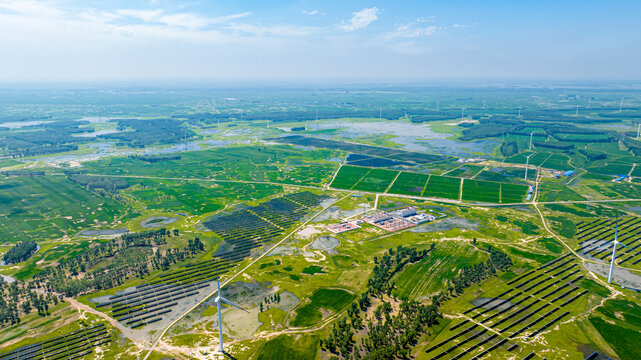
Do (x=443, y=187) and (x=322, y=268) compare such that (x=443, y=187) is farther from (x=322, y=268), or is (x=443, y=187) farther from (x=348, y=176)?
(x=322, y=268)

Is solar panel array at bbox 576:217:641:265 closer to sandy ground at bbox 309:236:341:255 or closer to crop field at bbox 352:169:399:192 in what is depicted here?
sandy ground at bbox 309:236:341:255

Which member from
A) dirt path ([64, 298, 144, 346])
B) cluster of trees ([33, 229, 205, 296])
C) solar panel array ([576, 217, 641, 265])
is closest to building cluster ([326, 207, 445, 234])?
solar panel array ([576, 217, 641, 265])

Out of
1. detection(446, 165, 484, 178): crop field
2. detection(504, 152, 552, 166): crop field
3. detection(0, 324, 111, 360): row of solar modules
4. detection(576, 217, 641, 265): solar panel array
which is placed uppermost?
detection(504, 152, 552, 166): crop field

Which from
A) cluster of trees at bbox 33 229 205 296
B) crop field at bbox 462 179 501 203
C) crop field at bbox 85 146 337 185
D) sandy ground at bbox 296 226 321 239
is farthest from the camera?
crop field at bbox 85 146 337 185

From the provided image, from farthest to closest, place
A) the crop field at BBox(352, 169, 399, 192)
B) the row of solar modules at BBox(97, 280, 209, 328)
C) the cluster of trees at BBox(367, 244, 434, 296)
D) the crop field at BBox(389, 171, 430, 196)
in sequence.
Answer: the crop field at BBox(352, 169, 399, 192)
the crop field at BBox(389, 171, 430, 196)
the cluster of trees at BBox(367, 244, 434, 296)
the row of solar modules at BBox(97, 280, 209, 328)

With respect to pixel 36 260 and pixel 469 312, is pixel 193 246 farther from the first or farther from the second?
pixel 469 312

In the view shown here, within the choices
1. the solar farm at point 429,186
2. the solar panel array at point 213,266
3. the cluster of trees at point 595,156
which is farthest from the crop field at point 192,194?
the cluster of trees at point 595,156

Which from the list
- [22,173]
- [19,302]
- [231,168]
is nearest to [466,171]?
[231,168]
